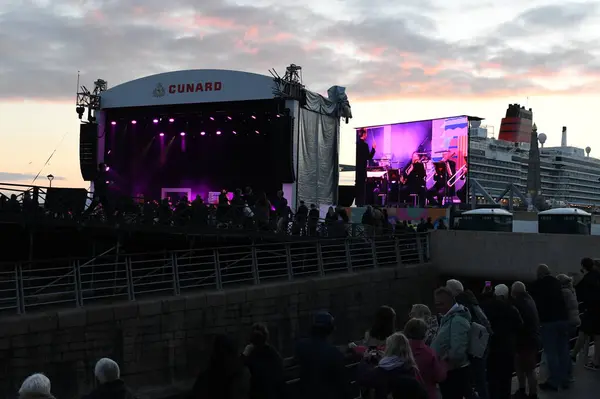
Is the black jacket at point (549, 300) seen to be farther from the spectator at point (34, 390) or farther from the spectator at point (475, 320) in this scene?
the spectator at point (34, 390)

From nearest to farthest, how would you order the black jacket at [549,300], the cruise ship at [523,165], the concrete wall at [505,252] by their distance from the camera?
the black jacket at [549,300]
the concrete wall at [505,252]
the cruise ship at [523,165]

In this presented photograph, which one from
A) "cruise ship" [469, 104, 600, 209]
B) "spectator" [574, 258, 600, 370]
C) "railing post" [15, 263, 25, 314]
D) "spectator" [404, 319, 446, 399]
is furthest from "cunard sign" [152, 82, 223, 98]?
"cruise ship" [469, 104, 600, 209]

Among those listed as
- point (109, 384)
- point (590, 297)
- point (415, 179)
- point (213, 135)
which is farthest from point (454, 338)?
point (415, 179)

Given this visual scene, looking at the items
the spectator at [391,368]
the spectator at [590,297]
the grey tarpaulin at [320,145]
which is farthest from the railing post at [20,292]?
the grey tarpaulin at [320,145]

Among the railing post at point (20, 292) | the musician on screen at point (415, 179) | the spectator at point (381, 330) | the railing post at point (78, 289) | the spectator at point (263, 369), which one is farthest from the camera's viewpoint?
the musician on screen at point (415, 179)

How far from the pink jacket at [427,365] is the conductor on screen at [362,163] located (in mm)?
46118

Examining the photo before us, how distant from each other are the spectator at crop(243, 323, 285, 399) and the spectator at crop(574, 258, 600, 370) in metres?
5.04

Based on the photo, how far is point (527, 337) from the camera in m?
7.15

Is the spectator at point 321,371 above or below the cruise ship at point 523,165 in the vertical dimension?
below

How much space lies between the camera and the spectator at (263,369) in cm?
484

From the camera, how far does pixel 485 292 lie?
6.89 m

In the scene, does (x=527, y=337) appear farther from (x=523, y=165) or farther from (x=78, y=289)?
(x=523, y=165)

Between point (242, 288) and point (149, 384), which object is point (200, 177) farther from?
point (149, 384)

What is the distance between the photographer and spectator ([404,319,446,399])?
4.86m
